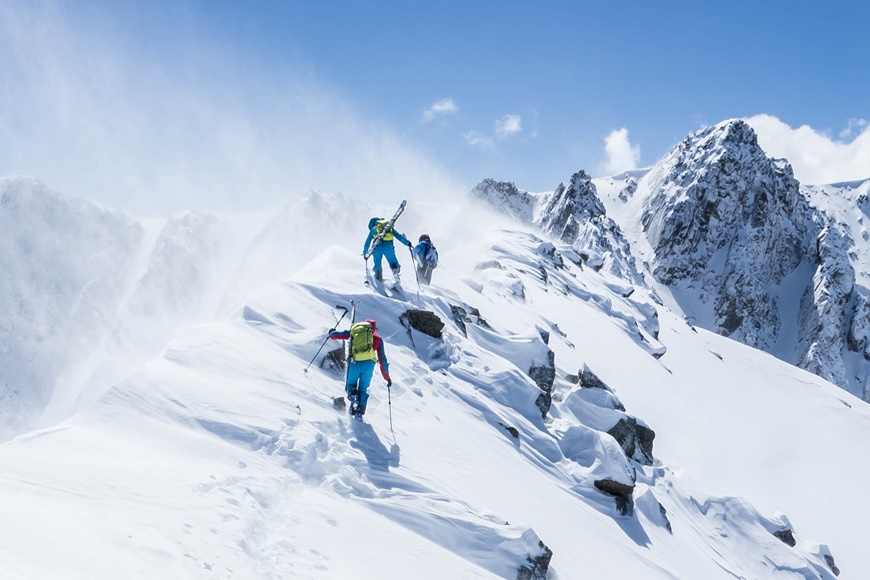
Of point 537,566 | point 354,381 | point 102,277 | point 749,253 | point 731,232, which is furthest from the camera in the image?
point 731,232

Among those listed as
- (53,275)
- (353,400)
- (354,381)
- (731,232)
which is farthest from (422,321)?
(731,232)

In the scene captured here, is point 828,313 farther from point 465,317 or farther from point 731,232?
point 465,317

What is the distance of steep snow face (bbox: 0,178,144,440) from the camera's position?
11844 centimetres

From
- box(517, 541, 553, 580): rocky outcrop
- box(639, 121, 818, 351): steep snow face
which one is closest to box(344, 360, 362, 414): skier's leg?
box(517, 541, 553, 580): rocky outcrop

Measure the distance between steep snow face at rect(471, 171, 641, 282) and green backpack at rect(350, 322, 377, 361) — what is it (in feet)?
145

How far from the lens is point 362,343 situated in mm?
10586

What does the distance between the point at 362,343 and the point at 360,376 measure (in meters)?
0.62

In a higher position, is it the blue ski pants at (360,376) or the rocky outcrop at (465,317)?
the rocky outcrop at (465,317)

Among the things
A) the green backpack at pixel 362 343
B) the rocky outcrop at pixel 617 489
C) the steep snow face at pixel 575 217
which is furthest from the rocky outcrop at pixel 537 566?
the steep snow face at pixel 575 217

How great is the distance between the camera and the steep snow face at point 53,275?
118438 millimetres

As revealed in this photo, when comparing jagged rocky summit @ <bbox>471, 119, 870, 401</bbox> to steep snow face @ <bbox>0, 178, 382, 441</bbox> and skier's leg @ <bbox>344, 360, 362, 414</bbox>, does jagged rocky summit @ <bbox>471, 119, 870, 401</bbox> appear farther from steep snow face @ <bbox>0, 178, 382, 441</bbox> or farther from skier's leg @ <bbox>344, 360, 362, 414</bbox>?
skier's leg @ <bbox>344, 360, 362, 414</bbox>

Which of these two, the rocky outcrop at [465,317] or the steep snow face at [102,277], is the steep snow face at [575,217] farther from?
the rocky outcrop at [465,317]

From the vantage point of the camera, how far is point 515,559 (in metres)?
8.46

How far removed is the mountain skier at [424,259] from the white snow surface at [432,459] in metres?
0.89
